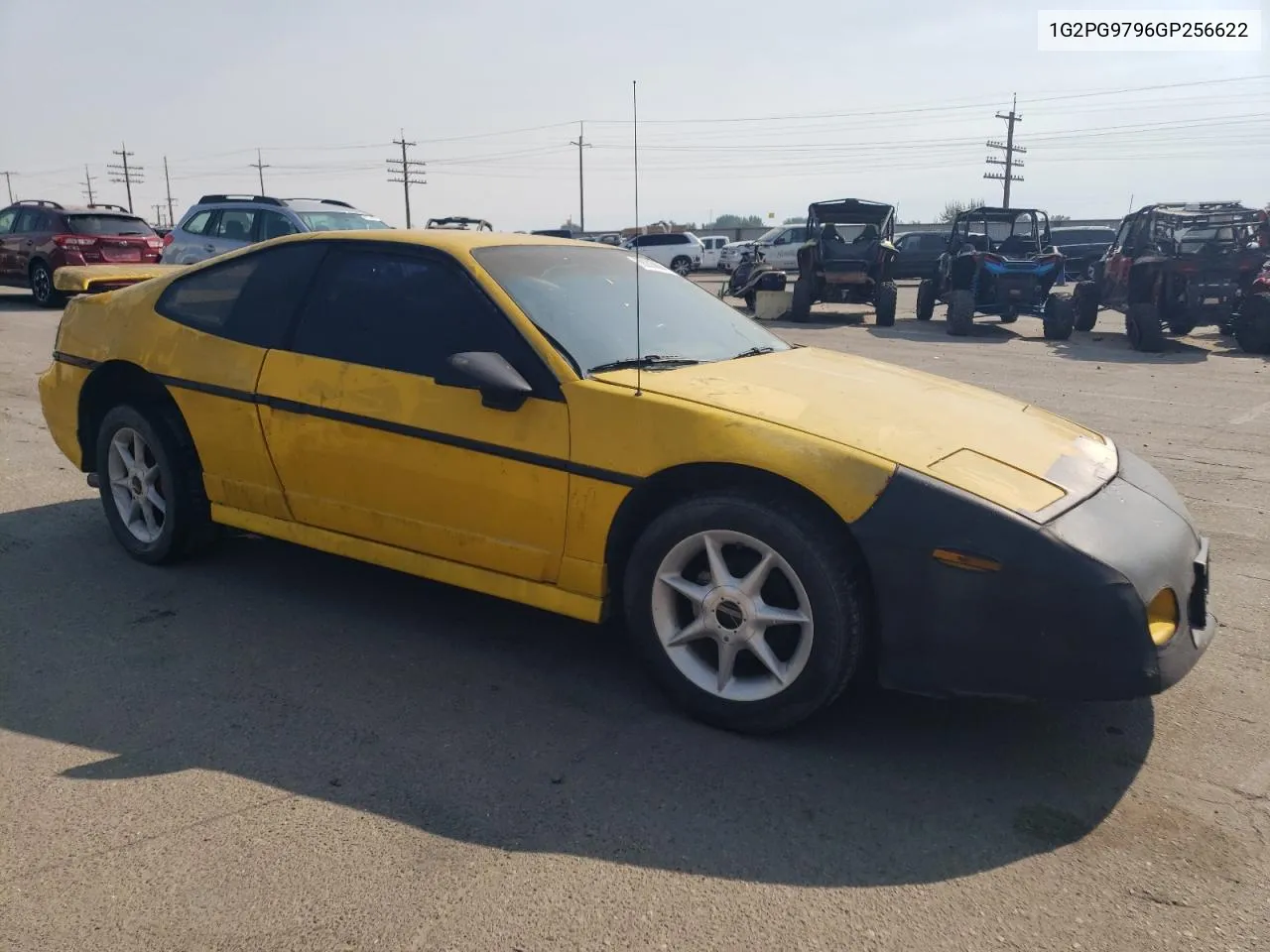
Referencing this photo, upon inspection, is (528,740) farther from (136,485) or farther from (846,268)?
(846,268)

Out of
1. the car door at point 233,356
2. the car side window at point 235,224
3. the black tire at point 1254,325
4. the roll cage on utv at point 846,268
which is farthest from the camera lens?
the roll cage on utv at point 846,268

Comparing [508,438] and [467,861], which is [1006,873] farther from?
[508,438]

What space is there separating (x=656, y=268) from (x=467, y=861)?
284 cm

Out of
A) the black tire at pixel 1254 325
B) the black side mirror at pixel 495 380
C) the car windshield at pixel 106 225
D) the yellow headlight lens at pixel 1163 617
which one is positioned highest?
the car windshield at pixel 106 225

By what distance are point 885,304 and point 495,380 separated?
15.2 metres

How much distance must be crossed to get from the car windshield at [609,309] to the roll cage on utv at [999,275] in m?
12.4

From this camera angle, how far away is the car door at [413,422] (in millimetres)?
3424

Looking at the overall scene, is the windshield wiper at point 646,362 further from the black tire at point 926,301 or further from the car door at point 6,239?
the car door at point 6,239

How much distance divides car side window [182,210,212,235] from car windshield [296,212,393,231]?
6.03 ft

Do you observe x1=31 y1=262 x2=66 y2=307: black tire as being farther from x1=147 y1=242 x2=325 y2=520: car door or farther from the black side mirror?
the black side mirror

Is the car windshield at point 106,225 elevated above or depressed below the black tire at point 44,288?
above

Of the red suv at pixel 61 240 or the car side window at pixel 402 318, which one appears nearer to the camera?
the car side window at pixel 402 318

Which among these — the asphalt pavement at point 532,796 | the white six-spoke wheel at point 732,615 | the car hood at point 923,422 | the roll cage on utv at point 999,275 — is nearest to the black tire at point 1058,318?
the roll cage on utv at point 999,275

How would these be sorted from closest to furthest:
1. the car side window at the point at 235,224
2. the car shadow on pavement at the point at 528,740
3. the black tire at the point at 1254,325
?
the car shadow on pavement at the point at 528,740 → the black tire at the point at 1254,325 → the car side window at the point at 235,224
